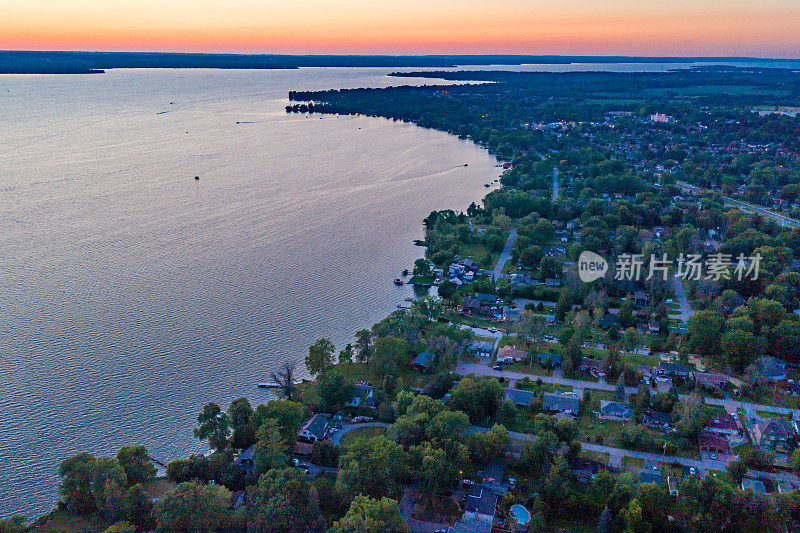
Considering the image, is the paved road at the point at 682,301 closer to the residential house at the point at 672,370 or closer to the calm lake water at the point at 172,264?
the residential house at the point at 672,370

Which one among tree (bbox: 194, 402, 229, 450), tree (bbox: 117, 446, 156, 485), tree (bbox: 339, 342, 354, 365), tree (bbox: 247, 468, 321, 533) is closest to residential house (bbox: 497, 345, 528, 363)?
tree (bbox: 339, 342, 354, 365)

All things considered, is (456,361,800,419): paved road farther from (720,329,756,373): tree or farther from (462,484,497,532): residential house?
(462,484,497,532): residential house

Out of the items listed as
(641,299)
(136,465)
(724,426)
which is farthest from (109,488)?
(641,299)

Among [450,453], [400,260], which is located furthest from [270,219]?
[450,453]

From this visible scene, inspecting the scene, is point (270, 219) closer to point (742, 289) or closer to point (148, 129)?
point (742, 289)

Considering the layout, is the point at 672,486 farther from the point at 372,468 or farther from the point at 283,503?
the point at 283,503

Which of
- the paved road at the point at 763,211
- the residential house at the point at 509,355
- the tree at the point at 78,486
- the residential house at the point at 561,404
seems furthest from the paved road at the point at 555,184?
the tree at the point at 78,486
